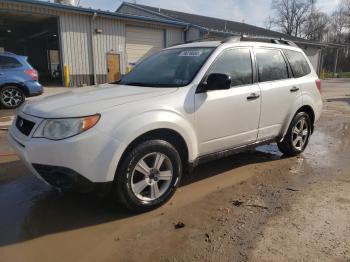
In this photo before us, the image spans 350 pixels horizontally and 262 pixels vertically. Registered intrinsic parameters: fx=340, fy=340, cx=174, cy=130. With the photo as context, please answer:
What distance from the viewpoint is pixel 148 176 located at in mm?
3480

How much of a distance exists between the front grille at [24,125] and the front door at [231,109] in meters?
1.71

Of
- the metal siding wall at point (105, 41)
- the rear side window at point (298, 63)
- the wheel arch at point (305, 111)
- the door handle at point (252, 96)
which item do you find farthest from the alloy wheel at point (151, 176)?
the metal siding wall at point (105, 41)

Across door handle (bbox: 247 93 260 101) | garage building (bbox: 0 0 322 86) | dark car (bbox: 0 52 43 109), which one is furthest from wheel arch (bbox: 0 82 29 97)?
door handle (bbox: 247 93 260 101)

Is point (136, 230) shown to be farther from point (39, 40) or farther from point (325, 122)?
point (39, 40)

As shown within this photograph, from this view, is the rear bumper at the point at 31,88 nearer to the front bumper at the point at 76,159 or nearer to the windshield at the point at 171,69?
the windshield at the point at 171,69

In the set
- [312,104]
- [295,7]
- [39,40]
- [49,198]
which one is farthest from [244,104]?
[295,7]

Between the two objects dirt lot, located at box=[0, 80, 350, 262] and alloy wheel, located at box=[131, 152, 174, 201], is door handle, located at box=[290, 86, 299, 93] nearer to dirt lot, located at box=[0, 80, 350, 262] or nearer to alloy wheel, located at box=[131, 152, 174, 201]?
dirt lot, located at box=[0, 80, 350, 262]

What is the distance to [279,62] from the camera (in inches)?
197

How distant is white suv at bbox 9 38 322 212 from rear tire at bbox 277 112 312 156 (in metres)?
0.02

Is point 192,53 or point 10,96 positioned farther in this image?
point 10,96

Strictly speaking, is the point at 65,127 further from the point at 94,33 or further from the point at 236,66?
the point at 94,33

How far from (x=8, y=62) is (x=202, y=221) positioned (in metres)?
9.71

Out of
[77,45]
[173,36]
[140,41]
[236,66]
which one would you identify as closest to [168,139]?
[236,66]

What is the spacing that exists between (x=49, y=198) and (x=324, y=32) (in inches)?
3039
